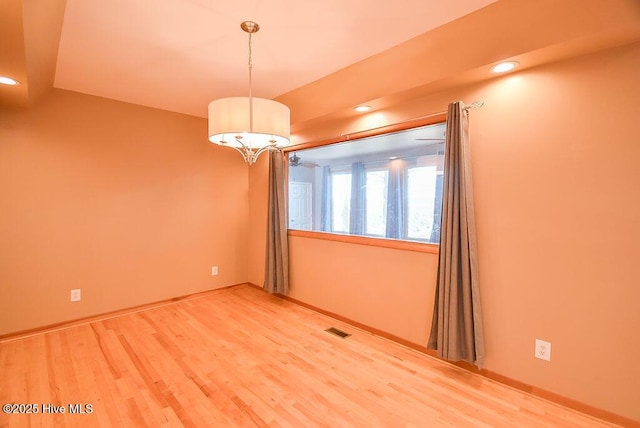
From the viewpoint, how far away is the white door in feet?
12.4

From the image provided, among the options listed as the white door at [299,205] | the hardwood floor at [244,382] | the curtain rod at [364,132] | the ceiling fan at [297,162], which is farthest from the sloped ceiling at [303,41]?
the hardwood floor at [244,382]

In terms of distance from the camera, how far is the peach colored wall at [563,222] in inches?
65.1

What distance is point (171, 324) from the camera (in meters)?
3.07

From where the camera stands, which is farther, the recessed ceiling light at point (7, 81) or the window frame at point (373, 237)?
the window frame at point (373, 237)

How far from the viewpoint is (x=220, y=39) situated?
2.16 meters

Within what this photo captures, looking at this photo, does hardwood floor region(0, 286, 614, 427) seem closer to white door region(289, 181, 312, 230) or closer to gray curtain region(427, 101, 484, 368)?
gray curtain region(427, 101, 484, 368)

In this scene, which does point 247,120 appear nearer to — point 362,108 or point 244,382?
point 362,108

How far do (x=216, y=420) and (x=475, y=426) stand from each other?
155cm

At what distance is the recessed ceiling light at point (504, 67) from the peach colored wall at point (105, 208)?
344cm

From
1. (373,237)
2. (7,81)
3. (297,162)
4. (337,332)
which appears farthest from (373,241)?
(7,81)

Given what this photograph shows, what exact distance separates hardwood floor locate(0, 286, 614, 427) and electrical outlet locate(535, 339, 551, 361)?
29cm

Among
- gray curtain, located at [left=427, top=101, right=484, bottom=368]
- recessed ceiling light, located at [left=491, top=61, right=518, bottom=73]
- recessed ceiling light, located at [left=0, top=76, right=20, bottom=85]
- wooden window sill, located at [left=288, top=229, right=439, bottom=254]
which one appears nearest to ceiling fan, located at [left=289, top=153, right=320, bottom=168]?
wooden window sill, located at [left=288, top=229, right=439, bottom=254]

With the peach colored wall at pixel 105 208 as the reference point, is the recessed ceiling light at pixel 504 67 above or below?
above

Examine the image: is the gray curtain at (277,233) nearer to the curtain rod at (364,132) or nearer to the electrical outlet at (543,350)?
the curtain rod at (364,132)
